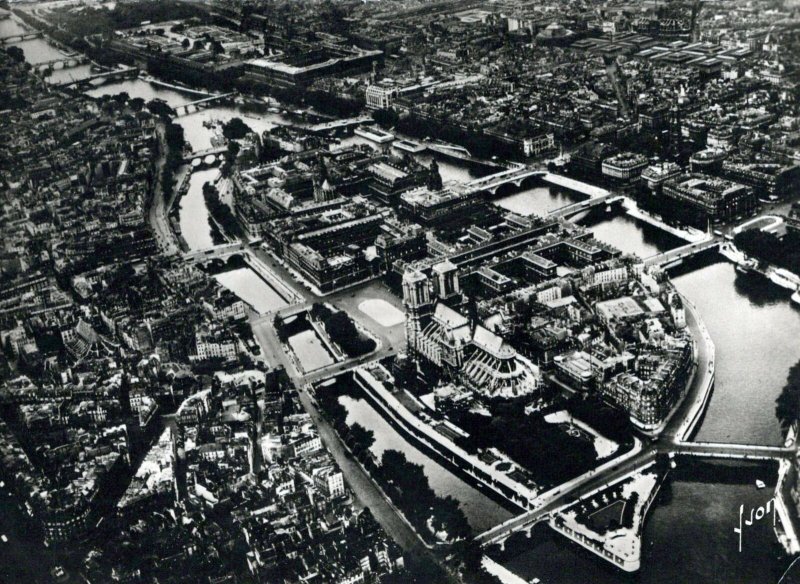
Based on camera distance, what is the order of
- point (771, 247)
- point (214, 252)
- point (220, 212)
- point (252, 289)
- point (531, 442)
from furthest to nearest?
point (220, 212) → point (214, 252) → point (252, 289) → point (771, 247) → point (531, 442)

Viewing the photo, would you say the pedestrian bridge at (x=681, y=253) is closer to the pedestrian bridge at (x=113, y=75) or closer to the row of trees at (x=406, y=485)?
the row of trees at (x=406, y=485)

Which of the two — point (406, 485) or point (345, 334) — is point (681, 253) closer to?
Result: point (345, 334)

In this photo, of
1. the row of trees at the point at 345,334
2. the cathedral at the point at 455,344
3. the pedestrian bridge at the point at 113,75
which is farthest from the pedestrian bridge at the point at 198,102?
the cathedral at the point at 455,344

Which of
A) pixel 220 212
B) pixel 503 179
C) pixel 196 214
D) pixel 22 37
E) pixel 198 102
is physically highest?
pixel 22 37

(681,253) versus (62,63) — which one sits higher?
(62,63)

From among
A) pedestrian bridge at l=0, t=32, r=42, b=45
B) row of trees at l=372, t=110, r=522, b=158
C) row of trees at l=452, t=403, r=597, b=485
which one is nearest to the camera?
row of trees at l=452, t=403, r=597, b=485

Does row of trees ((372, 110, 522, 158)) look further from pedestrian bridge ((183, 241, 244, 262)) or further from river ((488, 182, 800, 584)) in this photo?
→ pedestrian bridge ((183, 241, 244, 262))

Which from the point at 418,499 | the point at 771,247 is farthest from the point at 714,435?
the point at 771,247

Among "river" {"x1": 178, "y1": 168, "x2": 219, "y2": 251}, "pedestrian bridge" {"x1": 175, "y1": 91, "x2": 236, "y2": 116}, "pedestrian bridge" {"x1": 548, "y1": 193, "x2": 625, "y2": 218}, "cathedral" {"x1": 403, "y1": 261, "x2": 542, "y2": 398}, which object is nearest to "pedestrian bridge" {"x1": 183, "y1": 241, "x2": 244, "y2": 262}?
"river" {"x1": 178, "y1": 168, "x2": 219, "y2": 251}
